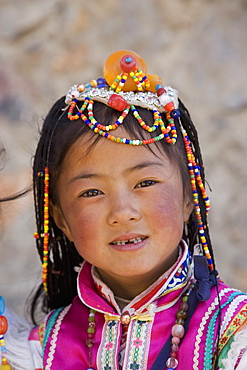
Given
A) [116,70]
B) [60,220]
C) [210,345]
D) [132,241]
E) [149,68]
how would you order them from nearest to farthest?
1. [210,345]
2. [132,241]
3. [116,70]
4. [60,220]
5. [149,68]

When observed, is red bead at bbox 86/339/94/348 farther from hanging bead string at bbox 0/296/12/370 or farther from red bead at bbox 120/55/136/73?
red bead at bbox 120/55/136/73

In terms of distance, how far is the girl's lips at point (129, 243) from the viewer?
169cm

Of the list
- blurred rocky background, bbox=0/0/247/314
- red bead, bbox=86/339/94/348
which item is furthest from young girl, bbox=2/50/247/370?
blurred rocky background, bbox=0/0/247/314

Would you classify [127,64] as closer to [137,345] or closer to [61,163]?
[61,163]

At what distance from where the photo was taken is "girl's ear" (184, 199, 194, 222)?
1860mm

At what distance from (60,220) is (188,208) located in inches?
16.0

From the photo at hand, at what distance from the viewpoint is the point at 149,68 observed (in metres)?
2.98

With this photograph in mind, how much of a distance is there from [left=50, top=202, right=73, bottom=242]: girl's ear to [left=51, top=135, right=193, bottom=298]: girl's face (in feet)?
0.43

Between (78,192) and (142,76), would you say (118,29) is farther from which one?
→ (78,192)

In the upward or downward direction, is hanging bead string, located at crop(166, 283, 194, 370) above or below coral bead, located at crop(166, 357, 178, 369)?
above

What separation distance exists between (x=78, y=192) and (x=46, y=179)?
17cm

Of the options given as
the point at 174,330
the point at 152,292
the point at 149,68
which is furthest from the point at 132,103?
the point at 149,68

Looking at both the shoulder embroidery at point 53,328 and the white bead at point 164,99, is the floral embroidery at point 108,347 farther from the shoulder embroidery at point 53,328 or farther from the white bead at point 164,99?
the white bead at point 164,99

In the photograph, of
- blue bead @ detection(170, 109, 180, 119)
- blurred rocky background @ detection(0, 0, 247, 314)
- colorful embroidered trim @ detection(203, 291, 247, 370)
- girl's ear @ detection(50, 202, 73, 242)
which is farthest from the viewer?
blurred rocky background @ detection(0, 0, 247, 314)
